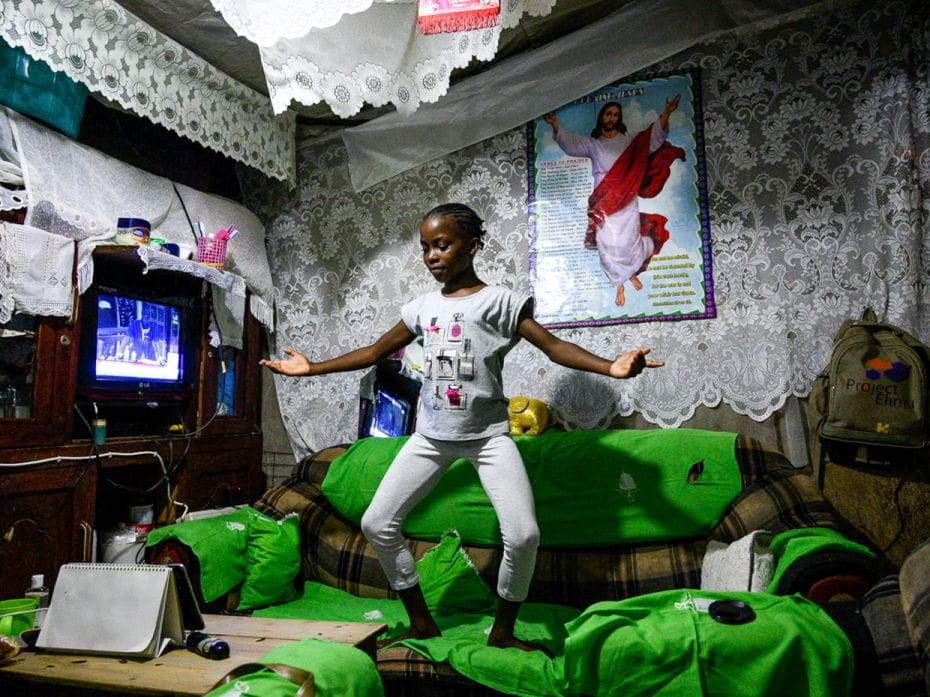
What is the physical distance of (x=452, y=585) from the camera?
2.11 metres

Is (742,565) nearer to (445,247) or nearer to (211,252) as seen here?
(445,247)

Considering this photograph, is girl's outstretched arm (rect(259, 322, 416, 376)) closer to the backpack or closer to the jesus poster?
the jesus poster

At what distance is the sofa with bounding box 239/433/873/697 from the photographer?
1.59 metres

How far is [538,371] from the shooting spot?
2.67 m

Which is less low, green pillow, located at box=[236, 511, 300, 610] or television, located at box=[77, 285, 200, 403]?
television, located at box=[77, 285, 200, 403]

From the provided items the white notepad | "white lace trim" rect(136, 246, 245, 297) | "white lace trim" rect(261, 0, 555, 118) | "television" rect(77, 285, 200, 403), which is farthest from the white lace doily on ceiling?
the white notepad

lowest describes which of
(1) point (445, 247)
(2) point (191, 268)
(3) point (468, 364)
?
(3) point (468, 364)

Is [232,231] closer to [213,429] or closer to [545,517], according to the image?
[213,429]

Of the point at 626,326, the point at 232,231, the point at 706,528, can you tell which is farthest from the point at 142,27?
the point at 706,528

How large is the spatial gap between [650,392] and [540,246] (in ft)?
2.59

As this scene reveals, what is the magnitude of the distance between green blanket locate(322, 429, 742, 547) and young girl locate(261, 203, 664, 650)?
0.45 meters

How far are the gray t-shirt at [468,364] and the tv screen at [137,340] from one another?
1.43 m

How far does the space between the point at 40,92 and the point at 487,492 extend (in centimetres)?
223

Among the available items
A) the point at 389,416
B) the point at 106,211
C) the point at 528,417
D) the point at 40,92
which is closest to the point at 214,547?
the point at 389,416
